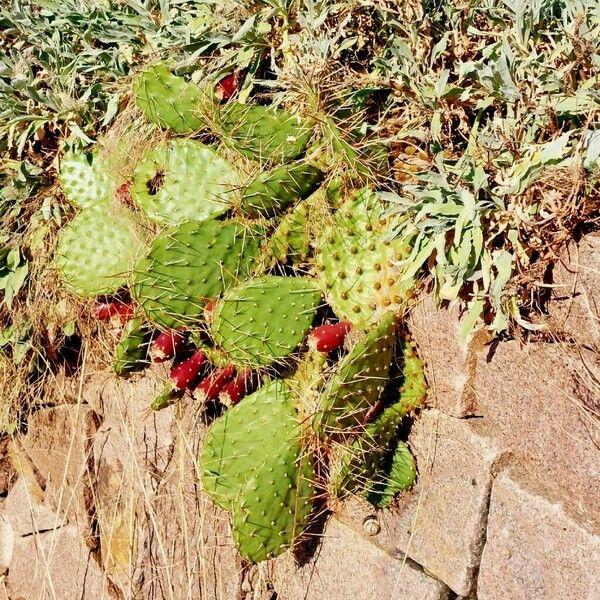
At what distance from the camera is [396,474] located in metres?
1.95

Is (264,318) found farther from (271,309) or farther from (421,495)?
(421,495)

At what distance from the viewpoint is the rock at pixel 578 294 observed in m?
1.53

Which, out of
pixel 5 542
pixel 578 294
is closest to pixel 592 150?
pixel 578 294

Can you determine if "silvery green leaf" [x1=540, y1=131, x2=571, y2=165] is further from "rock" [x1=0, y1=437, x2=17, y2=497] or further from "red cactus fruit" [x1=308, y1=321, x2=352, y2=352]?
"rock" [x1=0, y1=437, x2=17, y2=497]

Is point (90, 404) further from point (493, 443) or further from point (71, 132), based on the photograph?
point (493, 443)

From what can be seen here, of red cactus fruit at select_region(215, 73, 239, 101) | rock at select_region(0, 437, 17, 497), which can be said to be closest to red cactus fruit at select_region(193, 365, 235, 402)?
red cactus fruit at select_region(215, 73, 239, 101)

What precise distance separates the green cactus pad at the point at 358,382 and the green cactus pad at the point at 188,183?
0.56 meters

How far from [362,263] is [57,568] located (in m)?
1.75

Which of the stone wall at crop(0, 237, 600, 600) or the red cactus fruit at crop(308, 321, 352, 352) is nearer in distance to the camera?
the stone wall at crop(0, 237, 600, 600)

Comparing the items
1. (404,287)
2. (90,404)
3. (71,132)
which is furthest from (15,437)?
(404,287)

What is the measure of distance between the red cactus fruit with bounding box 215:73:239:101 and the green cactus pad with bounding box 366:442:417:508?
1.02 metres

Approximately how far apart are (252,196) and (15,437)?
1.47m

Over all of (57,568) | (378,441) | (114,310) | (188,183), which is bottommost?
(57,568)

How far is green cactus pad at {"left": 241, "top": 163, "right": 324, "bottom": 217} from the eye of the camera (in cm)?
195
